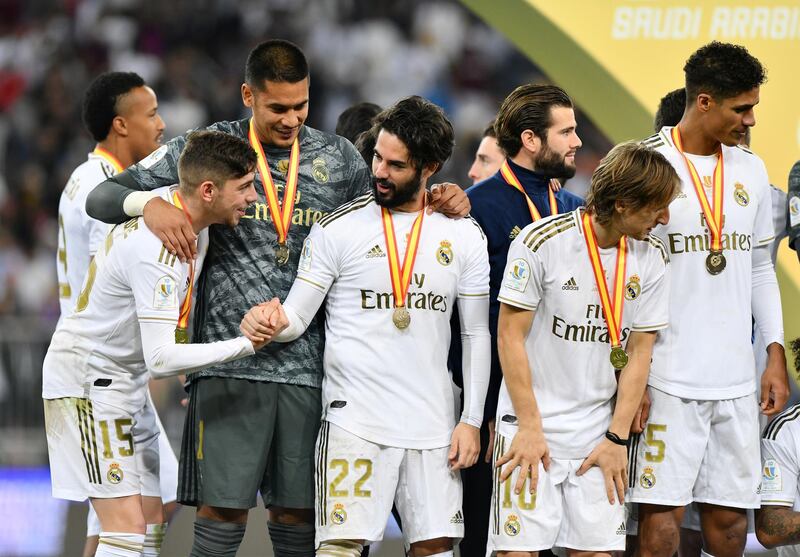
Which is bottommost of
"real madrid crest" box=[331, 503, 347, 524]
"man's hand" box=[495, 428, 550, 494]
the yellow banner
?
"real madrid crest" box=[331, 503, 347, 524]

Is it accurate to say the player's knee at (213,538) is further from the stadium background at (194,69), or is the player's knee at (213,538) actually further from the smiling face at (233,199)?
the stadium background at (194,69)

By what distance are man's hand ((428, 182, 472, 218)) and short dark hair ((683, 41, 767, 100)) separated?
3.26ft

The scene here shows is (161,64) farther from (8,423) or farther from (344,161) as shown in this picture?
(344,161)

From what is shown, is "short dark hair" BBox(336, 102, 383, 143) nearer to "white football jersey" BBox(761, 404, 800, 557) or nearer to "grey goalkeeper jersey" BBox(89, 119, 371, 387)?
"grey goalkeeper jersey" BBox(89, 119, 371, 387)

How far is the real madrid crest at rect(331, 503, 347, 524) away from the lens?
3947 mm

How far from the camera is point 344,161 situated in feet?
14.4

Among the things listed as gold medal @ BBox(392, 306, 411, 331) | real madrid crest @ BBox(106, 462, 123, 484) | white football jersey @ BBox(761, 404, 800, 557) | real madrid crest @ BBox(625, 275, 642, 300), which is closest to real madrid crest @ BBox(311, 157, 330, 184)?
gold medal @ BBox(392, 306, 411, 331)

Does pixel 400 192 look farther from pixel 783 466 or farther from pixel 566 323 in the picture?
pixel 783 466

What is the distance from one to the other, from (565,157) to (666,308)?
2.37 ft

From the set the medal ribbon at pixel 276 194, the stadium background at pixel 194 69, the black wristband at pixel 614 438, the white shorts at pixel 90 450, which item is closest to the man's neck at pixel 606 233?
the black wristband at pixel 614 438

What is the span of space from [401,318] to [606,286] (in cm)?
72

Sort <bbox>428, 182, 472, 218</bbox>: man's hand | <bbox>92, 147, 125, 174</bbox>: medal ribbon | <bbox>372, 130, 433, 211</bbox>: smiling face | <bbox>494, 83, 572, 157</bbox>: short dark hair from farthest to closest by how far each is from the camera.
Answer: <bbox>92, 147, 125, 174</bbox>: medal ribbon → <bbox>494, 83, 572, 157</bbox>: short dark hair → <bbox>428, 182, 472, 218</bbox>: man's hand → <bbox>372, 130, 433, 211</bbox>: smiling face

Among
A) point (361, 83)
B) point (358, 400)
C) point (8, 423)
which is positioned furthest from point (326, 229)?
point (361, 83)

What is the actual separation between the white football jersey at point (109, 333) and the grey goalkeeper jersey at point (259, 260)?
0.28 ft
